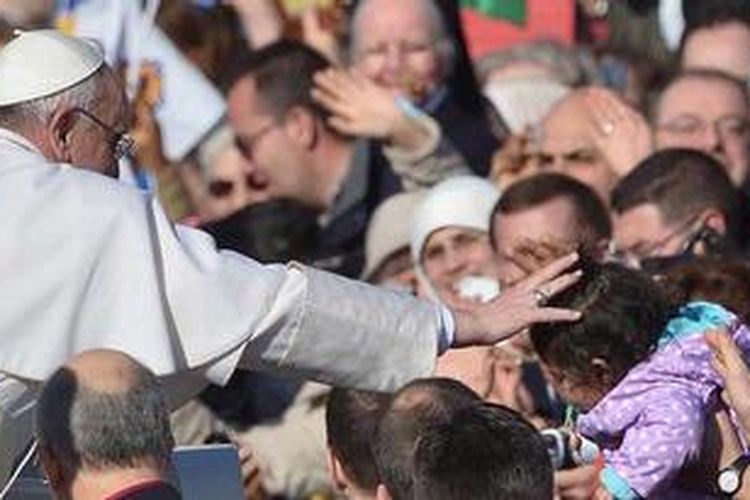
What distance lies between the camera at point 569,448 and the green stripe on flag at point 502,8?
19.4 ft

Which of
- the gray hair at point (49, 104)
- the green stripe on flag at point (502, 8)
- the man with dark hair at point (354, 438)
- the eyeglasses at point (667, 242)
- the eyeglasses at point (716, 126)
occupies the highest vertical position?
the gray hair at point (49, 104)

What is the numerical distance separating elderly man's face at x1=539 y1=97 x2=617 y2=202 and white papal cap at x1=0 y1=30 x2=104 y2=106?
3.82 m

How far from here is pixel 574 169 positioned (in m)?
11.6

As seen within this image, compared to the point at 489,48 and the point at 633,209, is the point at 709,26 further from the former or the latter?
the point at 633,209

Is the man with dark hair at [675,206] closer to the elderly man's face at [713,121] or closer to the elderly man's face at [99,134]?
the elderly man's face at [713,121]

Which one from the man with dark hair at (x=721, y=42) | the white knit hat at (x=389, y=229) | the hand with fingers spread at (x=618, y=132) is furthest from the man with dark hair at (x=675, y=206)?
the man with dark hair at (x=721, y=42)

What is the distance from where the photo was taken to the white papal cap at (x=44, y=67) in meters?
7.72

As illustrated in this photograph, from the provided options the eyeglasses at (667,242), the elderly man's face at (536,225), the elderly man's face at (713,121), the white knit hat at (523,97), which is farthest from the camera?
the white knit hat at (523,97)

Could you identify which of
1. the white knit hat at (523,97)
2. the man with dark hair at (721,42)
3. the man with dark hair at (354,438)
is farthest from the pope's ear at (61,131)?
the man with dark hair at (721,42)

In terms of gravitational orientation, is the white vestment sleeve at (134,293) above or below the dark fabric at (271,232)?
above

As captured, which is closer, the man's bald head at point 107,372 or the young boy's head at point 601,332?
the man's bald head at point 107,372

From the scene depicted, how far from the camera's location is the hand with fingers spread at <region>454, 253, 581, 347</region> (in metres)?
7.56

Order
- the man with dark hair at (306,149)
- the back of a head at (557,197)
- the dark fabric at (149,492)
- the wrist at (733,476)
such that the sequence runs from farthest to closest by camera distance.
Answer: the man with dark hair at (306,149) < the back of a head at (557,197) < the wrist at (733,476) < the dark fabric at (149,492)

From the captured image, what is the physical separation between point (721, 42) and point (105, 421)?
674cm
